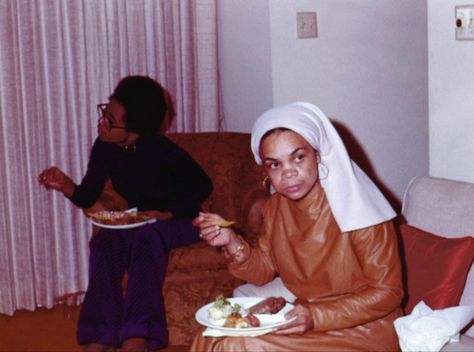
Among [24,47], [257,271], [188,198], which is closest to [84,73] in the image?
[24,47]


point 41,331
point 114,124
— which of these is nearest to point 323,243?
point 114,124

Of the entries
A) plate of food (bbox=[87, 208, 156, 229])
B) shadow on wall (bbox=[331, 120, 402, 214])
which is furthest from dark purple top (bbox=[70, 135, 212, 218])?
shadow on wall (bbox=[331, 120, 402, 214])

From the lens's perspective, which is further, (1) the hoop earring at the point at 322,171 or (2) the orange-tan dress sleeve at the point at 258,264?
(2) the orange-tan dress sleeve at the point at 258,264

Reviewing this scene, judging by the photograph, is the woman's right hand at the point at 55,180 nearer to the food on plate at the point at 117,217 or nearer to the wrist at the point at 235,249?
the food on plate at the point at 117,217

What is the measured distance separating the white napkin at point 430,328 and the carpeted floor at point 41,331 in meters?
1.77

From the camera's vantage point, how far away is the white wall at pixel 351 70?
425 cm

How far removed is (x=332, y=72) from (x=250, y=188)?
2.81ft

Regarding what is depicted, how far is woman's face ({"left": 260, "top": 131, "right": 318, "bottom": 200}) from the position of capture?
7.52ft

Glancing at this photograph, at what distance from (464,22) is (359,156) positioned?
68.1 inches

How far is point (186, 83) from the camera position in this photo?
15.3 feet

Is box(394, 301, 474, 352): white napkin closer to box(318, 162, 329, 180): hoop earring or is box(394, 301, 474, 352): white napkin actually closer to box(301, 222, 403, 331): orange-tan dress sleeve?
box(301, 222, 403, 331): orange-tan dress sleeve

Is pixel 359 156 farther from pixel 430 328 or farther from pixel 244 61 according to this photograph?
pixel 430 328

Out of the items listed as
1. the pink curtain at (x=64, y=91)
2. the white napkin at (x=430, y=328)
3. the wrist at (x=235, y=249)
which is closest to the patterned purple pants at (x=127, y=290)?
the pink curtain at (x=64, y=91)

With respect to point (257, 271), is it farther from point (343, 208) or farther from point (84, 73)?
point (84, 73)
